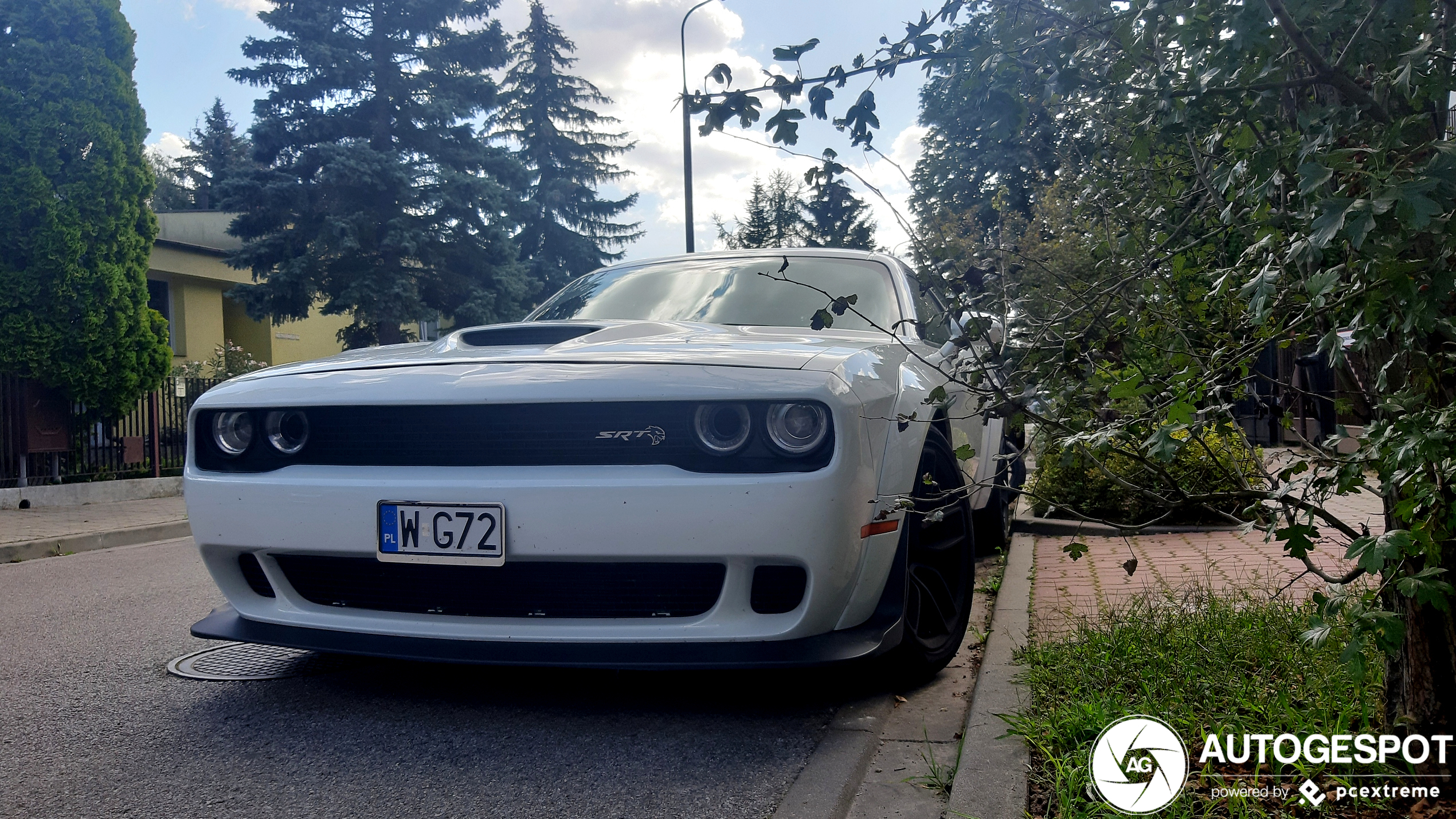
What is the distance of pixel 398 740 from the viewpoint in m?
2.80

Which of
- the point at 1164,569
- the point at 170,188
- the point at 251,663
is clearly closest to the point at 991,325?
the point at 251,663

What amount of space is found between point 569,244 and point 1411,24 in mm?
33584

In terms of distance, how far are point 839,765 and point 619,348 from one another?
49.4 inches

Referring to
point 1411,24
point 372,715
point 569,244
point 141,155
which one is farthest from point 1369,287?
point 569,244

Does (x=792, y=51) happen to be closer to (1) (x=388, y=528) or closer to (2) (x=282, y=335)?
(1) (x=388, y=528)

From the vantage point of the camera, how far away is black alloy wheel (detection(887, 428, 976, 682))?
3.12 metres

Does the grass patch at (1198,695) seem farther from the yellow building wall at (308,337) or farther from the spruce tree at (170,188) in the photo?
the spruce tree at (170,188)

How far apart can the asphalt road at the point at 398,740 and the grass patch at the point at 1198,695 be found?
0.60 metres

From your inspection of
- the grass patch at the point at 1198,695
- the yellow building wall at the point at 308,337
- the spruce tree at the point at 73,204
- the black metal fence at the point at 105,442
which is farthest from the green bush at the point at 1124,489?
the yellow building wall at the point at 308,337

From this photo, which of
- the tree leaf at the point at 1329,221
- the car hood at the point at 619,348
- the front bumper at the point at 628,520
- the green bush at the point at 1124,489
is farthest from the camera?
the green bush at the point at 1124,489

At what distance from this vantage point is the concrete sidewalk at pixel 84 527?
25.4 feet

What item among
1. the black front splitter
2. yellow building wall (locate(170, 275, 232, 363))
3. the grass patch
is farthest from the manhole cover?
yellow building wall (locate(170, 275, 232, 363))

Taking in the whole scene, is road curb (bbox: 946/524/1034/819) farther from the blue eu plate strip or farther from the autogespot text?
the blue eu plate strip

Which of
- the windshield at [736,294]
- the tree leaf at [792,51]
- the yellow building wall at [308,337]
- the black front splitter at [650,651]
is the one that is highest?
the yellow building wall at [308,337]
